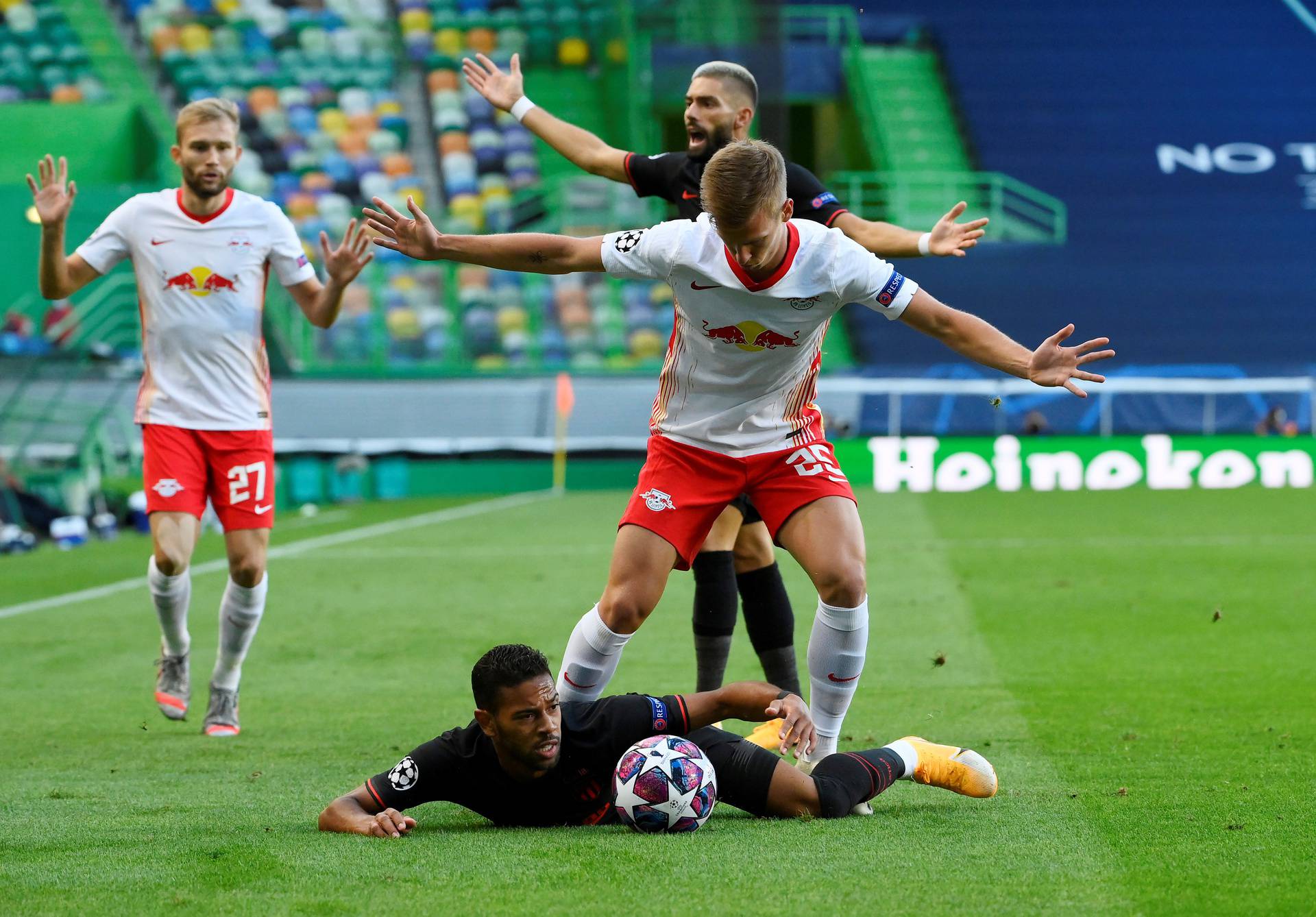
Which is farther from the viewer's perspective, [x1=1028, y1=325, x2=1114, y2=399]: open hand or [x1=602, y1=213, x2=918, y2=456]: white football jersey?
[x1=602, y1=213, x2=918, y2=456]: white football jersey

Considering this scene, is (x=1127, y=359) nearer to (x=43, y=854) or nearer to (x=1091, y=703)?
(x=1091, y=703)

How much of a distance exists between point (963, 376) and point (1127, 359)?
498 cm

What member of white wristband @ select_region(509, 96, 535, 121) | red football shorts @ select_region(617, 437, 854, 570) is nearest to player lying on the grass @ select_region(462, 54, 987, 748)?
white wristband @ select_region(509, 96, 535, 121)

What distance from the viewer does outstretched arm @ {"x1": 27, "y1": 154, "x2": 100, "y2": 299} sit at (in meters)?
6.19

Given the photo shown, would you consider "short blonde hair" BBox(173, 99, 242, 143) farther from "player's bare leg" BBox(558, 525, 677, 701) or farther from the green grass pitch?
"player's bare leg" BBox(558, 525, 677, 701)

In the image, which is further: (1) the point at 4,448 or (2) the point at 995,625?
(1) the point at 4,448

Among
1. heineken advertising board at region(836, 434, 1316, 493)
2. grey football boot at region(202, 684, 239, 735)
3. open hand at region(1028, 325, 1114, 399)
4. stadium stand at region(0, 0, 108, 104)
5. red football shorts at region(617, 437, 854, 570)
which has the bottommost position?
heineken advertising board at region(836, 434, 1316, 493)

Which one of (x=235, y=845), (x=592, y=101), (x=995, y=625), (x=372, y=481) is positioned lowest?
(x=372, y=481)

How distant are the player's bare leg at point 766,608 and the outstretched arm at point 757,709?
48.3 inches

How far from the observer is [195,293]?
256 inches

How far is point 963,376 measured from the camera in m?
25.0

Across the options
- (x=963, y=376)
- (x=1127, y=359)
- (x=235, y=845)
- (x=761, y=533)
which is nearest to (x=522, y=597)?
A: (x=761, y=533)

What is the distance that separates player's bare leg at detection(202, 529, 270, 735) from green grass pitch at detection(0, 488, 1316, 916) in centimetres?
19

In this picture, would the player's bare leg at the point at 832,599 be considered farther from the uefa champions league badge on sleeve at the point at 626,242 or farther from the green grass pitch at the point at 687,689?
the uefa champions league badge on sleeve at the point at 626,242
